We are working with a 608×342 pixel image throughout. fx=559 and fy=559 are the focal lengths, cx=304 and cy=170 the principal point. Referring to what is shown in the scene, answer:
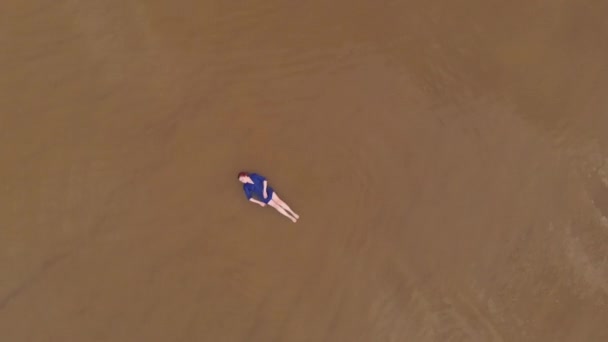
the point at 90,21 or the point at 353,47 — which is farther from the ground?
the point at 353,47

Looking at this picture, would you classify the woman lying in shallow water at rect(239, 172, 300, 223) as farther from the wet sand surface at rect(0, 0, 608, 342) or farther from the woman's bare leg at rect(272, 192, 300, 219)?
the wet sand surface at rect(0, 0, 608, 342)

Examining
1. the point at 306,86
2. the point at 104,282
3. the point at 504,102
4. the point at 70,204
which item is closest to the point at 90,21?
the point at 70,204

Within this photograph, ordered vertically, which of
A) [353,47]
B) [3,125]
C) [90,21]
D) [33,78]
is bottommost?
[3,125]

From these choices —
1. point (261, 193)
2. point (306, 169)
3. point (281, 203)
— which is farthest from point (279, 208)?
point (306, 169)

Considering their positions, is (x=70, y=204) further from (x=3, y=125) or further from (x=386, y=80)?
(x=386, y=80)

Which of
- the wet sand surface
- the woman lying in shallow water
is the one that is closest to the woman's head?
the woman lying in shallow water

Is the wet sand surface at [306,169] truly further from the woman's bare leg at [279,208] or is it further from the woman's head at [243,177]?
the woman's head at [243,177]

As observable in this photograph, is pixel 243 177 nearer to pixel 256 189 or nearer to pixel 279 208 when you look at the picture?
pixel 256 189
